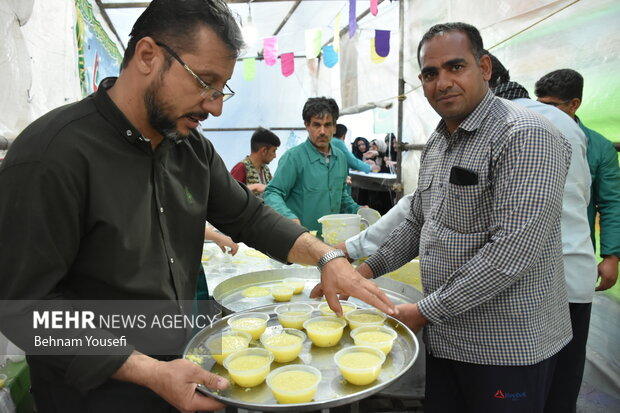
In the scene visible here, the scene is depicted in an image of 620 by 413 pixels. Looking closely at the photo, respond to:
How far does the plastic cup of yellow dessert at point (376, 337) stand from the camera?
1.41m

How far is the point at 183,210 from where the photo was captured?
1.46 metres

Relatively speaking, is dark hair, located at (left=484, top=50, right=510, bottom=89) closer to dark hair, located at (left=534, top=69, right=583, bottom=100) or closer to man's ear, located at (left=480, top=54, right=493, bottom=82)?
dark hair, located at (left=534, top=69, right=583, bottom=100)

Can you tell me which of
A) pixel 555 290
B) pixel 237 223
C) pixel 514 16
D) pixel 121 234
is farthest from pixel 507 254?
pixel 514 16

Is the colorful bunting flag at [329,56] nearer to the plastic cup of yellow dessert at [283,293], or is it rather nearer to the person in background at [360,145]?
the person in background at [360,145]

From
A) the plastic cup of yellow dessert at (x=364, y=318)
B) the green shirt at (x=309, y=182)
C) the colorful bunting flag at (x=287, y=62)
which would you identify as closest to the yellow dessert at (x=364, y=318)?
the plastic cup of yellow dessert at (x=364, y=318)

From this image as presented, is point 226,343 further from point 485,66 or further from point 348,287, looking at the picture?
point 485,66

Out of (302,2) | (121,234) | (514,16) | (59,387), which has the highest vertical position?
(302,2)

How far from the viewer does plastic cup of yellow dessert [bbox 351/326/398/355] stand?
1.41m

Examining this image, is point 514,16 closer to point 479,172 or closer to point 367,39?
point 479,172

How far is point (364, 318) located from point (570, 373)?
158 cm

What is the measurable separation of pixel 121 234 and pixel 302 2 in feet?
20.0

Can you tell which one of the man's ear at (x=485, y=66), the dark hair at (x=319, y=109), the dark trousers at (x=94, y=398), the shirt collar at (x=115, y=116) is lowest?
the dark trousers at (x=94, y=398)

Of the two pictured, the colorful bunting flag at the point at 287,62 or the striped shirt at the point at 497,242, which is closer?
the striped shirt at the point at 497,242

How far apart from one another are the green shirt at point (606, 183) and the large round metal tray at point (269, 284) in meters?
1.41
